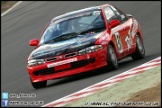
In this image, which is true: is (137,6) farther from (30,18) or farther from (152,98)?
(152,98)

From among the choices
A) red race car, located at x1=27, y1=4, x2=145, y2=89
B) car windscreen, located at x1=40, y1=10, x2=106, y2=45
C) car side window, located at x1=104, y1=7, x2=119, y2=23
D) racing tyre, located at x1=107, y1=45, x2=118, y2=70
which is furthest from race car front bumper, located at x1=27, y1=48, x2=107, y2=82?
car side window, located at x1=104, y1=7, x2=119, y2=23

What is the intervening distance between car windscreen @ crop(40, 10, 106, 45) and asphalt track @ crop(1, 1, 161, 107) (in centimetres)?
95

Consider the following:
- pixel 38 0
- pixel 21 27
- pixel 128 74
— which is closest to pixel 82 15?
pixel 128 74

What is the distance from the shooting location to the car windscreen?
14422 millimetres

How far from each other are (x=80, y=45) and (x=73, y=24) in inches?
52.1

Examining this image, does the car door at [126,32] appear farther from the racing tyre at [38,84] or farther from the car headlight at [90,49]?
the racing tyre at [38,84]

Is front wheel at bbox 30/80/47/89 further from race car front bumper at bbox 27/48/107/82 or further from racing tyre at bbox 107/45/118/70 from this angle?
racing tyre at bbox 107/45/118/70

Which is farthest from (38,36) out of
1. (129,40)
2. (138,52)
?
(129,40)

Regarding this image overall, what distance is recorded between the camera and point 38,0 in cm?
3409

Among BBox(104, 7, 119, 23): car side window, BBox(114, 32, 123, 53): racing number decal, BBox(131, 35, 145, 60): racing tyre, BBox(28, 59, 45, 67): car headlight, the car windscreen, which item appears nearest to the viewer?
BBox(28, 59, 45, 67): car headlight

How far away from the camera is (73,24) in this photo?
14578 mm

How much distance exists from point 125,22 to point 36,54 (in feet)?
9.69

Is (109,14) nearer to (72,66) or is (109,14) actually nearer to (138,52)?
(138,52)

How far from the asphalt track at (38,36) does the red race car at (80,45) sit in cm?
24
